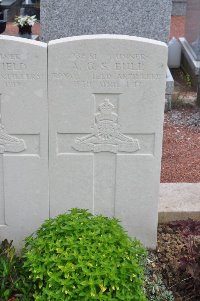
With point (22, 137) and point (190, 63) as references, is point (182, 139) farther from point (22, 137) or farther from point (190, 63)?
point (22, 137)

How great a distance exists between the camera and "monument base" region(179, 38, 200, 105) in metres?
8.62

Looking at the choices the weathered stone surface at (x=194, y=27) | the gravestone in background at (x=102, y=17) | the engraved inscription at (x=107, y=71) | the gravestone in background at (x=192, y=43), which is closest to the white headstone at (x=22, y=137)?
the engraved inscription at (x=107, y=71)

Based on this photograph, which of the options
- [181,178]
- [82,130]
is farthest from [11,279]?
[181,178]

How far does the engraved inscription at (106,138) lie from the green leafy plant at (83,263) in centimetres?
53

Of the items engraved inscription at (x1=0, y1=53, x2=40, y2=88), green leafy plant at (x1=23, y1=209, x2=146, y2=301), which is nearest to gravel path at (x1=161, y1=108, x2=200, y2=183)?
green leafy plant at (x1=23, y1=209, x2=146, y2=301)

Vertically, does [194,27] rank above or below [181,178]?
above

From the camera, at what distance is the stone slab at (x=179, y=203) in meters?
4.39

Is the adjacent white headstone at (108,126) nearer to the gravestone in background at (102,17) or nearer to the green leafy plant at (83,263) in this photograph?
the green leafy plant at (83,263)

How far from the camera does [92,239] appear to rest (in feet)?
11.0

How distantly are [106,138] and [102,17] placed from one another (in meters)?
3.55

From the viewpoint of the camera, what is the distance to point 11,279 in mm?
3441

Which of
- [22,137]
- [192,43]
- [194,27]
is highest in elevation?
[194,27]

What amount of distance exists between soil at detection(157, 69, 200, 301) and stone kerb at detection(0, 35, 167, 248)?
0.67 feet

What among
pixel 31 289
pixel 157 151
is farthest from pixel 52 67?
pixel 31 289
